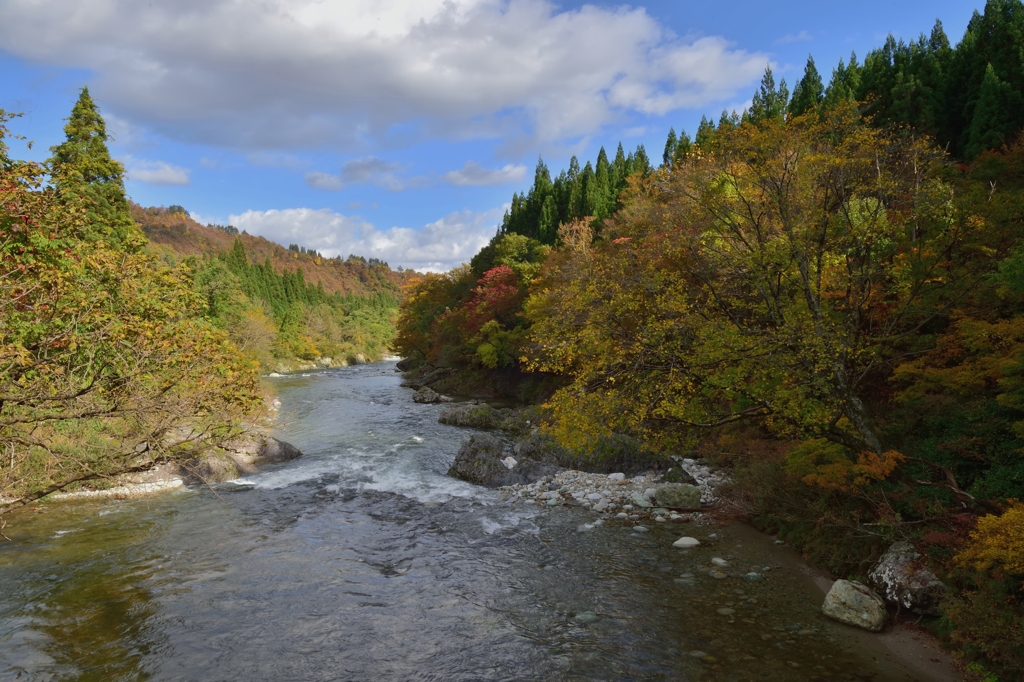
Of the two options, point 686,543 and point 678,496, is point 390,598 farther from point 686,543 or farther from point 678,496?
point 678,496

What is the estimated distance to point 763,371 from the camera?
9867 millimetres

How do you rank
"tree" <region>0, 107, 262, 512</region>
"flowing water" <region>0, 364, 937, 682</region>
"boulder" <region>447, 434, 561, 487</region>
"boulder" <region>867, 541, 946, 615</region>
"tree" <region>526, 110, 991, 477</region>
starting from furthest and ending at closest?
"boulder" <region>447, 434, 561, 487</region> < "tree" <region>526, 110, 991, 477</region> < "boulder" <region>867, 541, 946, 615</region> < "flowing water" <region>0, 364, 937, 682</region> < "tree" <region>0, 107, 262, 512</region>

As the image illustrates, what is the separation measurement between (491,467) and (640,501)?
17.1ft

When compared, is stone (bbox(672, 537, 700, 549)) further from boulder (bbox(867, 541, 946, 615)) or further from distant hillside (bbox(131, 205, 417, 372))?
distant hillside (bbox(131, 205, 417, 372))

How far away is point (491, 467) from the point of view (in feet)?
56.4

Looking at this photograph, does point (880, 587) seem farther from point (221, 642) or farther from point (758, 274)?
point (221, 642)

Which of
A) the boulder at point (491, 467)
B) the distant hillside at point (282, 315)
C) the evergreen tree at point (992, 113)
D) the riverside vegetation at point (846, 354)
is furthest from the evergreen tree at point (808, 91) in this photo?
the distant hillside at point (282, 315)

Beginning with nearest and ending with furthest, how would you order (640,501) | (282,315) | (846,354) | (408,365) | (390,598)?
(390,598), (846,354), (640,501), (408,365), (282,315)

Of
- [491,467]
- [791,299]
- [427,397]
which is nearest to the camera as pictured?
[791,299]

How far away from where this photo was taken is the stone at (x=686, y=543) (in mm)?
11211

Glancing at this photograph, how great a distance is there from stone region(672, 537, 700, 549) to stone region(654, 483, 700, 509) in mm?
2272

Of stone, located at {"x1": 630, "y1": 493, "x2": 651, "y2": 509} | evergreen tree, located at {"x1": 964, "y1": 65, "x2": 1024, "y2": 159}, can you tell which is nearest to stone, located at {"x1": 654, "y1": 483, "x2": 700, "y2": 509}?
stone, located at {"x1": 630, "y1": 493, "x2": 651, "y2": 509}

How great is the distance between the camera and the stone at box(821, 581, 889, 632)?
7828 millimetres

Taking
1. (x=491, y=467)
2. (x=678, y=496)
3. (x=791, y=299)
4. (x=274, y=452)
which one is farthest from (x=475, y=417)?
(x=791, y=299)
